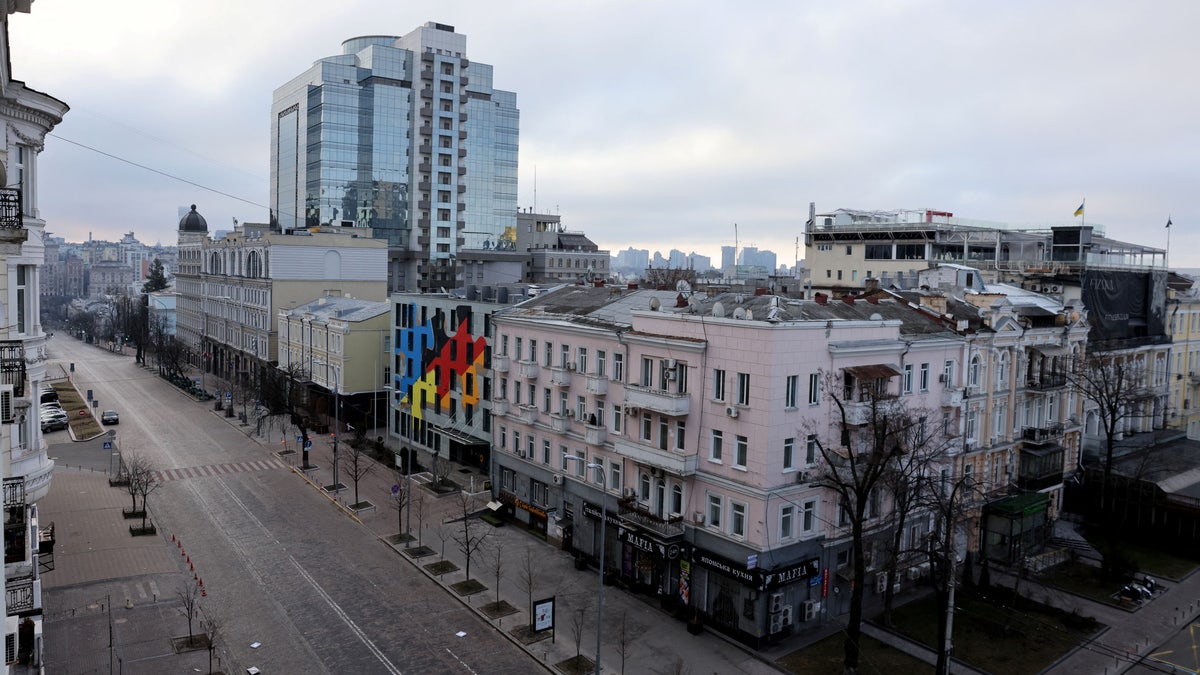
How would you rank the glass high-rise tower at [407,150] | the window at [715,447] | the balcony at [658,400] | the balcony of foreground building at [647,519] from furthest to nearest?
the glass high-rise tower at [407,150] → the balcony at [658,400] → the balcony of foreground building at [647,519] → the window at [715,447]

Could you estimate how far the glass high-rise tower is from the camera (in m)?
118

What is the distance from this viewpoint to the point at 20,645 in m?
29.1

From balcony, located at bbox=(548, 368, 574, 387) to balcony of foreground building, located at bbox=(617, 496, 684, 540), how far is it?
819 cm

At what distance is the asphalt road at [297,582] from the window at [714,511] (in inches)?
384

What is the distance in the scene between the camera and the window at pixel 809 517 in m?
34.8

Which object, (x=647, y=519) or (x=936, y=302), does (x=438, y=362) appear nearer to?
(x=647, y=519)

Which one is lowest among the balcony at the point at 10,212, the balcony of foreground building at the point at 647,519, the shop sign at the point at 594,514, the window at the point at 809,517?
the shop sign at the point at 594,514

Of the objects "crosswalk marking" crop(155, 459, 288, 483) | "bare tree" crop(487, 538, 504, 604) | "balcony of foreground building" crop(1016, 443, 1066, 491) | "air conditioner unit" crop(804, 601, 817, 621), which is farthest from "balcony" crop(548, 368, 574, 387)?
"crosswalk marking" crop(155, 459, 288, 483)

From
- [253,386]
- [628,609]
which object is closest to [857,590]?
[628,609]

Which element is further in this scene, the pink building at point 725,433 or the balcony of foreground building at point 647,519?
the balcony of foreground building at point 647,519

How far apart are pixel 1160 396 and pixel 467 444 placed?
174 ft

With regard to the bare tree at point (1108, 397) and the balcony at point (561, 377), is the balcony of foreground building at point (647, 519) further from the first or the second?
the bare tree at point (1108, 397)

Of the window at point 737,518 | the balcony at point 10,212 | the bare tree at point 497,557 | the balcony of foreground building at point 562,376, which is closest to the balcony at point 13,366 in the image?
the balcony at point 10,212

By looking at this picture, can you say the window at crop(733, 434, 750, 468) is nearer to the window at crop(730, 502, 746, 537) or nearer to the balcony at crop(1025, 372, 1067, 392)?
the window at crop(730, 502, 746, 537)
